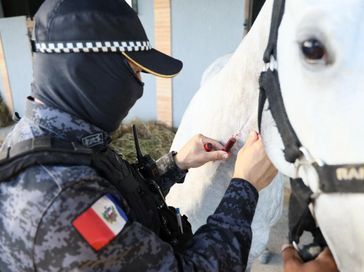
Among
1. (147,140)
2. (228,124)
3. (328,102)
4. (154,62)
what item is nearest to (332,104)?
(328,102)

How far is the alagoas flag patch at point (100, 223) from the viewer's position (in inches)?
29.9

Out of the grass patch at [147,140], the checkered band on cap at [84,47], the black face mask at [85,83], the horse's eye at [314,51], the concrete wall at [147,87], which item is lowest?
the grass patch at [147,140]

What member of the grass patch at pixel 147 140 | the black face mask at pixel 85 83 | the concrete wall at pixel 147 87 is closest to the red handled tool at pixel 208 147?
the black face mask at pixel 85 83

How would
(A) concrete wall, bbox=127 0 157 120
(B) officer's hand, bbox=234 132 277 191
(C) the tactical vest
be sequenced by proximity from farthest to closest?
1. (A) concrete wall, bbox=127 0 157 120
2. (B) officer's hand, bbox=234 132 277 191
3. (C) the tactical vest

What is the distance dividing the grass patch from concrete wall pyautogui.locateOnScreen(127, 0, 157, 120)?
0.89 ft

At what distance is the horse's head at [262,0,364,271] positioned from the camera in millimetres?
673

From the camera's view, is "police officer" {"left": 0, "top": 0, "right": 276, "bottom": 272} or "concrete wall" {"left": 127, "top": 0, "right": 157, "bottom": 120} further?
"concrete wall" {"left": 127, "top": 0, "right": 157, "bottom": 120}

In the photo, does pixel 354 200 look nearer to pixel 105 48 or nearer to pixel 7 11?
pixel 105 48

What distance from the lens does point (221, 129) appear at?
1.37m

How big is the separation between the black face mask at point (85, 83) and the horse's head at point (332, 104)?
0.47 meters

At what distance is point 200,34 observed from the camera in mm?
4359

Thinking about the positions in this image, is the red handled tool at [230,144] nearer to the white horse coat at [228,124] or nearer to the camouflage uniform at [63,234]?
the white horse coat at [228,124]

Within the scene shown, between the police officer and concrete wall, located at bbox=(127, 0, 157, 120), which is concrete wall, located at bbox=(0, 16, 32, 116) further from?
the police officer

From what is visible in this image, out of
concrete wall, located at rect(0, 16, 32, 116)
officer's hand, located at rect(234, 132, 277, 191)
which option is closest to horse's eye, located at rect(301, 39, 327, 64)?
officer's hand, located at rect(234, 132, 277, 191)
